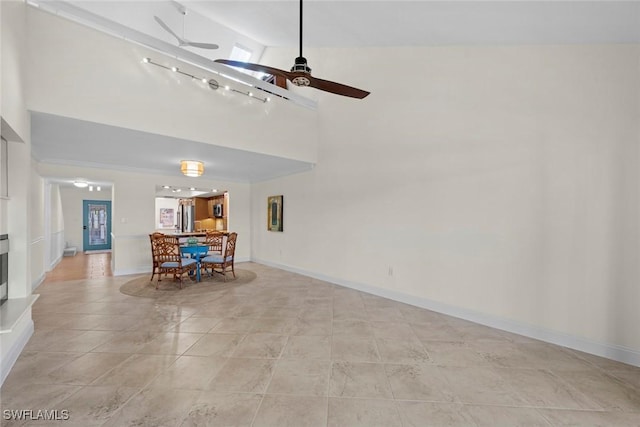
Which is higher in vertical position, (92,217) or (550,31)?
(550,31)

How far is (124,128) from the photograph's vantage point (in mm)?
3529

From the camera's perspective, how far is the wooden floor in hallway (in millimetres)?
5781


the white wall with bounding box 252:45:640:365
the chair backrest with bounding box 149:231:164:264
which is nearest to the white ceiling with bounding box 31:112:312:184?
the chair backrest with bounding box 149:231:164:264

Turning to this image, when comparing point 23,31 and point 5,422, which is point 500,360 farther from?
point 23,31

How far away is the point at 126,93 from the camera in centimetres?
350

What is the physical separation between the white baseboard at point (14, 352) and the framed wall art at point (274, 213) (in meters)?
4.48

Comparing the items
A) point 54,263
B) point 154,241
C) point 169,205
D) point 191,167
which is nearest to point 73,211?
point 54,263

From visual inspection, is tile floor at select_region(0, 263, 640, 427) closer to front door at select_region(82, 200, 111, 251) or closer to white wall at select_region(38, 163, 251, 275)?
white wall at select_region(38, 163, 251, 275)

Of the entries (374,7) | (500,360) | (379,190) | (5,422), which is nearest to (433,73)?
(374,7)

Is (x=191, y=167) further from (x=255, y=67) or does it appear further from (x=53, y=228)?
(x=53, y=228)

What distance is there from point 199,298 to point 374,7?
476 cm

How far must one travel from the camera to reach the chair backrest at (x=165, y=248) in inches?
204

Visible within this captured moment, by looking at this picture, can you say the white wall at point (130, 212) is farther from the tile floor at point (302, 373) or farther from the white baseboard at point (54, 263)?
the tile floor at point (302, 373)

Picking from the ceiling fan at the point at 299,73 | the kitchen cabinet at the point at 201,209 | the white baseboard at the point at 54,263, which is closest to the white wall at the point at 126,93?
the ceiling fan at the point at 299,73
